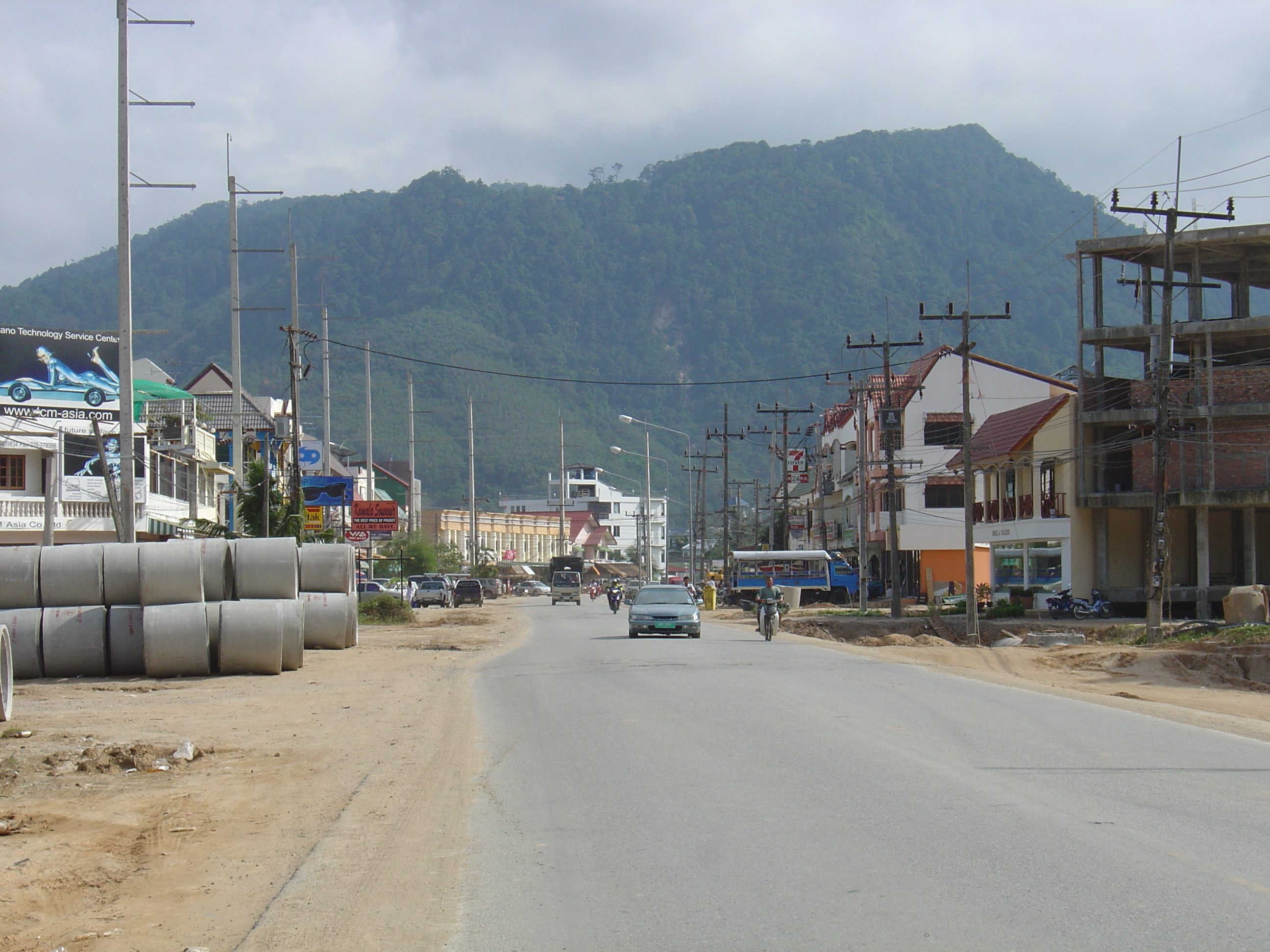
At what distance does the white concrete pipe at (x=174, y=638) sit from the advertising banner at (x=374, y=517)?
21620mm

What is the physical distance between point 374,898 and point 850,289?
19874 cm

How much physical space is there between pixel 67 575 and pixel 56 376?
29.8 metres

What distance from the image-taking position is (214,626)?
20.4 meters

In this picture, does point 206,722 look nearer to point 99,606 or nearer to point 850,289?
point 99,606

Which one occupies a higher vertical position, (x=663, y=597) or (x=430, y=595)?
(x=663, y=597)

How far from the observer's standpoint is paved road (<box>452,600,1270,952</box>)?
19.3ft

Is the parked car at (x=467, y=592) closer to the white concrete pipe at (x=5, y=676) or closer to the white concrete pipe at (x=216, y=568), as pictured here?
the white concrete pipe at (x=216, y=568)

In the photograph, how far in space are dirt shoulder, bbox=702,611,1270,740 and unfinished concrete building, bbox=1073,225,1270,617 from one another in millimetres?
13225

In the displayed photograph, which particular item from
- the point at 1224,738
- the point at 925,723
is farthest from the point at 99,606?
the point at 1224,738

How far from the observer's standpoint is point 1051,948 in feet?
18.0

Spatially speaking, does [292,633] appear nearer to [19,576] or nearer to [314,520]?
[19,576]

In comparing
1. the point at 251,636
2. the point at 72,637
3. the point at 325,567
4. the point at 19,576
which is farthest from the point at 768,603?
→ the point at 19,576

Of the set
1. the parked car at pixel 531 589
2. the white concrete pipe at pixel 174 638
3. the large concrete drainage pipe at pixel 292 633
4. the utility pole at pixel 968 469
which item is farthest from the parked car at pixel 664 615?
the parked car at pixel 531 589

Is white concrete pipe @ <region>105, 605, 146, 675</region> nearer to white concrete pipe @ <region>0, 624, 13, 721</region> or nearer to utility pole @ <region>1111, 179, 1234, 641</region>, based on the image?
white concrete pipe @ <region>0, 624, 13, 721</region>
